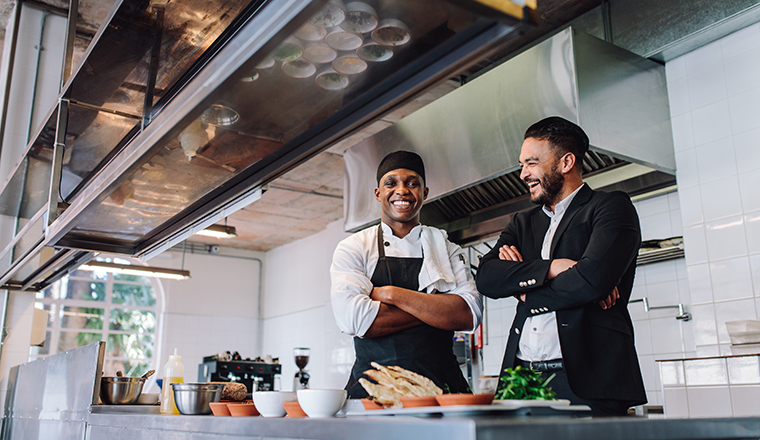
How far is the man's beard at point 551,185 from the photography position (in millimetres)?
1829

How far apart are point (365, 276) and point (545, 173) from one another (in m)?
0.63

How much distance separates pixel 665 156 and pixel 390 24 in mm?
2828

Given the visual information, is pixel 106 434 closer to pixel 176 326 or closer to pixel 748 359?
pixel 748 359

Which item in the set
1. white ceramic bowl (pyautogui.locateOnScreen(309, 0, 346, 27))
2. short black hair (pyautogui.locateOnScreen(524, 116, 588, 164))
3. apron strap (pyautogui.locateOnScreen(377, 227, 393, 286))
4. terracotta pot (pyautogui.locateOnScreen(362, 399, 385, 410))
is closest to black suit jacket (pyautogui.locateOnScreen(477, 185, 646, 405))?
A: short black hair (pyautogui.locateOnScreen(524, 116, 588, 164))

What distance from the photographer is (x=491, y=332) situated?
206 inches

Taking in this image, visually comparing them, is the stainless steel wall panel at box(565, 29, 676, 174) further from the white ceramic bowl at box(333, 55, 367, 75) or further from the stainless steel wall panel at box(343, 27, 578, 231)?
the white ceramic bowl at box(333, 55, 367, 75)

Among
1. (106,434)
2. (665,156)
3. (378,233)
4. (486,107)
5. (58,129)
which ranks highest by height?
(486,107)

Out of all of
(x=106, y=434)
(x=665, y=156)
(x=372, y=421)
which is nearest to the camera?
(x=372, y=421)

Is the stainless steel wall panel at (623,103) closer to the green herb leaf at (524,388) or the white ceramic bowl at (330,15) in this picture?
the white ceramic bowl at (330,15)

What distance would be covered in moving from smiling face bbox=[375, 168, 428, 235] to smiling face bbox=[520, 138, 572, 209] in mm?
360

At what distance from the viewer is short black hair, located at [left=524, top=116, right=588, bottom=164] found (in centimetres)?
184

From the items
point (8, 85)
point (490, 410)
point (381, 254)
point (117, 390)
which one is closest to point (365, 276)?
point (381, 254)

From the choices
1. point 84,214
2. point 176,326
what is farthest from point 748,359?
point 176,326

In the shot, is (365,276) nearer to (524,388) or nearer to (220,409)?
(220,409)
